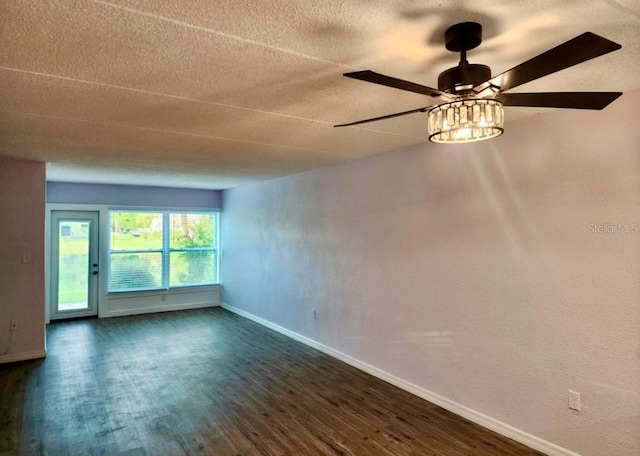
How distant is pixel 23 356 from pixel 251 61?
4843 millimetres

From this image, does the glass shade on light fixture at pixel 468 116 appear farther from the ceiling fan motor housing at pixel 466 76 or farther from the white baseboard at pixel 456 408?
the white baseboard at pixel 456 408

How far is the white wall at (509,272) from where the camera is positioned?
240 centimetres

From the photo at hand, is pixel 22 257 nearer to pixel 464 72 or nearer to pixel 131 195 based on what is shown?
pixel 131 195

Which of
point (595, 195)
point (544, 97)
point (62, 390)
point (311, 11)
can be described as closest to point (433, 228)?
point (595, 195)

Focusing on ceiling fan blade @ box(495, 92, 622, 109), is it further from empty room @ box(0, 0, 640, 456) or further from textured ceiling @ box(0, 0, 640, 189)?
textured ceiling @ box(0, 0, 640, 189)

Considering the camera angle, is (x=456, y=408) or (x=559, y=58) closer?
(x=559, y=58)

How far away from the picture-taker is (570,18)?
4.92 feet

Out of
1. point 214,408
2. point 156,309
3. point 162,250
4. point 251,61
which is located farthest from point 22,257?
point 251,61

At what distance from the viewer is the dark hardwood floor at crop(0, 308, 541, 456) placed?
282cm

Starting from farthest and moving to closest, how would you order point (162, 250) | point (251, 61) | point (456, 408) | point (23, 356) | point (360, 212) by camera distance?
1. point (162, 250)
2. point (23, 356)
3. point (360, 212)
4. point (456, 408)
5. point (251, 61)

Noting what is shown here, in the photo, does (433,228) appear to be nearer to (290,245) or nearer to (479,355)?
(479,355)

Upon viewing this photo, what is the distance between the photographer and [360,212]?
4.38 metres

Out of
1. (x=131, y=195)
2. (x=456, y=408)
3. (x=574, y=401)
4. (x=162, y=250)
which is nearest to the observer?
(x=574, y=401)

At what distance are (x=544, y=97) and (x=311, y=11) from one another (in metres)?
0.95
